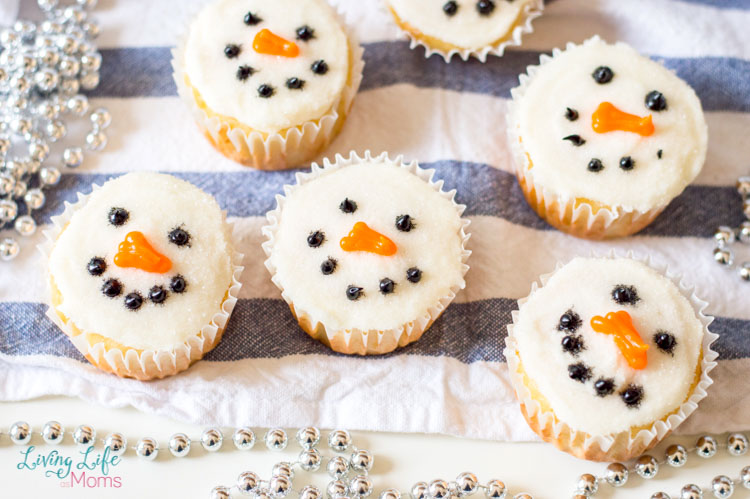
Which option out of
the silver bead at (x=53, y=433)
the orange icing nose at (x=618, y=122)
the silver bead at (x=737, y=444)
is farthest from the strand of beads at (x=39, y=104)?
the silver bead at (x=737, y=444)

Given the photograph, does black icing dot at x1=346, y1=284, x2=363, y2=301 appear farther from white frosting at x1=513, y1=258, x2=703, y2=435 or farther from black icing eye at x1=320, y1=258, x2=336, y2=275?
white frosting at x1=513, y1=258, x2=703, y2=435

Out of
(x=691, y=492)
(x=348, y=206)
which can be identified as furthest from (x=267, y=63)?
(x=691, y=492)

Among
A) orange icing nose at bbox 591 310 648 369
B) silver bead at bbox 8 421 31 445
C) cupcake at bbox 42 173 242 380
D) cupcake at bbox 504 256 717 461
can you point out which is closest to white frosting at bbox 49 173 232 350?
cupcake at bbox 42 173 242 380

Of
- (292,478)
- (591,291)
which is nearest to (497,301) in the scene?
(591,291)

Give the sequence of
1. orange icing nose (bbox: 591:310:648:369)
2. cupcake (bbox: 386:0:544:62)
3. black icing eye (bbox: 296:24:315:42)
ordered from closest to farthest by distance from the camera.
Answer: orange icing nose (bbox: 591:310:648:369) < black icing eye (bbox: 296:24:315:42) < cupcake (bbox: 386:0:544:62)

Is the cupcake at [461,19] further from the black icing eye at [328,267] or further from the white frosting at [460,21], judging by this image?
the black icing eye at [328,267]

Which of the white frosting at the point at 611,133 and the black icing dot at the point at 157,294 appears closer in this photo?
the black icing dot at the point at 157,294
